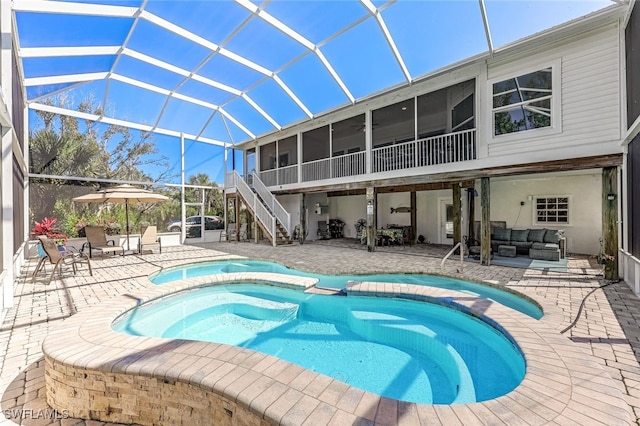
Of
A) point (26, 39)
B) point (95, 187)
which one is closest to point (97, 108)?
point (95, 187)

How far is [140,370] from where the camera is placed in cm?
255

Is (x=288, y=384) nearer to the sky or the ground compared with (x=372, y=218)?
nearer to the ground

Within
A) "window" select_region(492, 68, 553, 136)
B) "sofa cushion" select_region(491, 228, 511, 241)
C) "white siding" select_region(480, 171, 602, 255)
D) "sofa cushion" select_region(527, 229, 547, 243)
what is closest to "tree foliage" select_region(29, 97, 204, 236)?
"window" select_region(492, 68, 553, 136)

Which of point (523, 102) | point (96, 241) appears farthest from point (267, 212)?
point (523, 102)

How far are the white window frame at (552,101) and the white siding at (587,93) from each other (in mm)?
44

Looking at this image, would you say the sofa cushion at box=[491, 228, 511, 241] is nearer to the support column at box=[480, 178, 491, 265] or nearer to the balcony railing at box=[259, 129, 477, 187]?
the support column at box=[480, 178, 491, 265]

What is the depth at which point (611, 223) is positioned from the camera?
6.25 metres

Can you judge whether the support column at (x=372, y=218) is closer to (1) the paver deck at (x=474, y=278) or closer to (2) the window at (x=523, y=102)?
(1) the paver deck at (x=474, y=278)

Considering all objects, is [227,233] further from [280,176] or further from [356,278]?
[356,278]

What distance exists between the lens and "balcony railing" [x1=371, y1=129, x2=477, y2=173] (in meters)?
8.64

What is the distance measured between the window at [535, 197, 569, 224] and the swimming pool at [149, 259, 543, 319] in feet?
23.3

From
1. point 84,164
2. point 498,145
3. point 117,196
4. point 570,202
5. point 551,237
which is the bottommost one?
point 551,237

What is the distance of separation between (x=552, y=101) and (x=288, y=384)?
8512 millimetres

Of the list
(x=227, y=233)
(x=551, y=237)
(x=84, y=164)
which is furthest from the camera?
(x=227, y=233)
